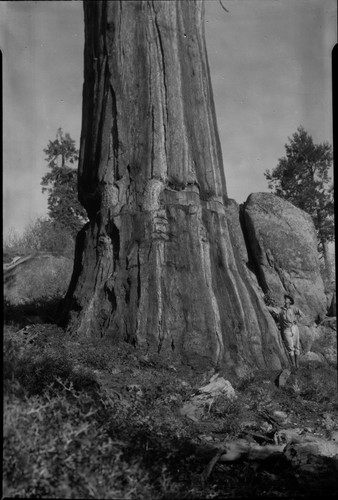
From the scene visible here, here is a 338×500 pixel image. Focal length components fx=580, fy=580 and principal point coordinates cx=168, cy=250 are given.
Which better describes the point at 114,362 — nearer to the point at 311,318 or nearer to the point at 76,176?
the point at 76,176

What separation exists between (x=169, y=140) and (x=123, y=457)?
5.33 meters

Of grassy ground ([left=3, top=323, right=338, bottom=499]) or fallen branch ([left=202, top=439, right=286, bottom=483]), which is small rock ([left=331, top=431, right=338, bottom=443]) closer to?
grassy ground ([left=3, top=323, right=338, bottom=499])

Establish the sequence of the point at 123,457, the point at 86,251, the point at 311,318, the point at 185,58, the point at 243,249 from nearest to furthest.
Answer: the point at 123,457
the point at 185,58
the point at 86,251
the point at 243,249
the point at 311,318

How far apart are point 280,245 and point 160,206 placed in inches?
115

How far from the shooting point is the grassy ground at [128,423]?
9.45ft

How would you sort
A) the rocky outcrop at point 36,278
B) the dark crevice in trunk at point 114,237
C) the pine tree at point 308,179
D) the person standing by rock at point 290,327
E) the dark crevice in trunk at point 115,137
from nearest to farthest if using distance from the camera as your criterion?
the pine tree at point 308,179, the dark crevice in trunk at point 115,137, the dark crevice in trunk at point 114,237, the person standing by rock at point 290,327, the rocky outcrop at point 36,278

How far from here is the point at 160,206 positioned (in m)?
8.14

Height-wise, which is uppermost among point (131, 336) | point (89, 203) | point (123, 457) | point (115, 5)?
point (115, 5)

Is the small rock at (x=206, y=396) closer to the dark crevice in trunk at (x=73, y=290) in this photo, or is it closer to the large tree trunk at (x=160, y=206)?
the large tree trunk at (x=160, y=206)

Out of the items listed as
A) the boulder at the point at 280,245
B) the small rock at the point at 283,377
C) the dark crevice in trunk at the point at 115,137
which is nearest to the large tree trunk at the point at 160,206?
the dark crevice in trunk at the point at 115,137

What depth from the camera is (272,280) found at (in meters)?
9.82

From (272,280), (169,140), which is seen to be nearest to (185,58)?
(169,140)

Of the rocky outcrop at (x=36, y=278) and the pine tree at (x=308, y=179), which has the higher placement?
the pine tree at (x=308, y=179)

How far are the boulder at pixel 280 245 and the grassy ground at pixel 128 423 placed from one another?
1.74 meters
